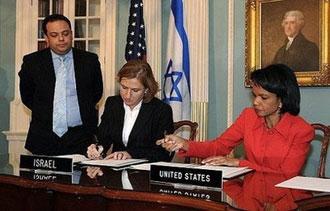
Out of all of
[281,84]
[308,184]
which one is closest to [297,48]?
[281,84]

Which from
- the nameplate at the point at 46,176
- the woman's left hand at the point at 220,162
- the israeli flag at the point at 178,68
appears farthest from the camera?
the israeli flag at the point at 178,68

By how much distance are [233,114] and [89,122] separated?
1.56 meters

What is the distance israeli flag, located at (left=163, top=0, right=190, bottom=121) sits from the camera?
4188 mm

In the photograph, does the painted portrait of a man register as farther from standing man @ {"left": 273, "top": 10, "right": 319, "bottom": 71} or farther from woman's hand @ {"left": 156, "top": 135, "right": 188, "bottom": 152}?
woman's hand @ {"left": 156, "top": 135, "right": 188, "bottom": 152}

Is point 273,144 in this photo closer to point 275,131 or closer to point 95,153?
point 275,131

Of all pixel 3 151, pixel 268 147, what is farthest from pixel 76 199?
pixel 3 151

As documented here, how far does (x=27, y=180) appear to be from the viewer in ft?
6.59

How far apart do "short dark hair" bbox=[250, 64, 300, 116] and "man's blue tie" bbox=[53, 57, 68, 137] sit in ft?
4.38

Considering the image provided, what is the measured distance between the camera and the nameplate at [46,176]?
2.03m

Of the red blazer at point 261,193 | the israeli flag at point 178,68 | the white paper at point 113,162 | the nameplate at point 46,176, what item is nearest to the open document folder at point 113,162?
the white paper at point 113,162

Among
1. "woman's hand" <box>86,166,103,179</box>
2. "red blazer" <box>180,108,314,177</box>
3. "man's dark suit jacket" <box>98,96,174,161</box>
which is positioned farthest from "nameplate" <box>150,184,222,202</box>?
"man's dark suit jacket" <box>98,96,174,161</box>

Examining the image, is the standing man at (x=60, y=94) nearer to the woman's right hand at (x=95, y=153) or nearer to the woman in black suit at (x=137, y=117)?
the woman in black suit at (x=137, y=117)

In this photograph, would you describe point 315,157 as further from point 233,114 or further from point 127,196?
point 127,196

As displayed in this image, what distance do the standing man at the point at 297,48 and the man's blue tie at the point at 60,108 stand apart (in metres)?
1.87
